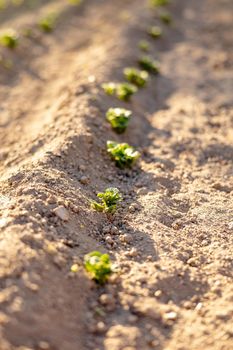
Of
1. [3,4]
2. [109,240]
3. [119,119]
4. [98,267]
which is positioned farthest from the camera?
[3,4]

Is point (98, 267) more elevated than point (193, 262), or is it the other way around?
point (98, 267)

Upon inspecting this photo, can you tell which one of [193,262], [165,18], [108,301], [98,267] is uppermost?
[98,267]

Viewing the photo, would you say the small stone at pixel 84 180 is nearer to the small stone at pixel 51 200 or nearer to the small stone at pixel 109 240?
the small stone at pixel 51 200

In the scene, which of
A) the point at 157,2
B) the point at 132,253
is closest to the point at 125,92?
the point at 132,253

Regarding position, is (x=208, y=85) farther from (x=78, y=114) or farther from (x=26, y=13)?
(x=26, y=13)

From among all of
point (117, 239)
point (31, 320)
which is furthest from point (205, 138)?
point (31, 320)

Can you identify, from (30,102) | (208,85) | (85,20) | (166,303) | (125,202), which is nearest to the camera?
(166,303)

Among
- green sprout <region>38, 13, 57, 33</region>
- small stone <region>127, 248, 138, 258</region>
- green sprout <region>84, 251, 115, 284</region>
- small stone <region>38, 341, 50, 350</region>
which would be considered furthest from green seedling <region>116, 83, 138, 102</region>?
small stone <region>38, 341, 50, 350</region>

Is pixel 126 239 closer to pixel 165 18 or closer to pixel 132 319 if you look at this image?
pixel 132 319
